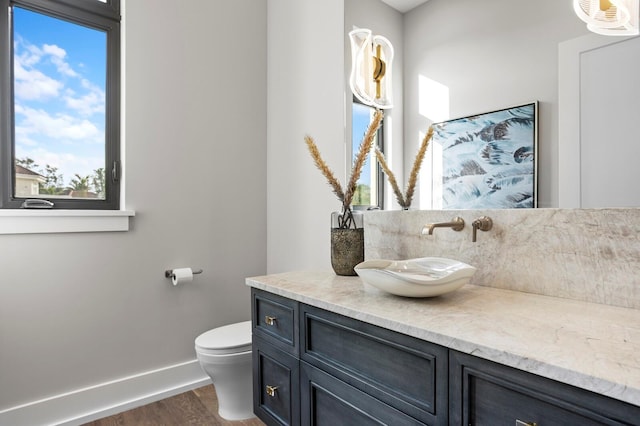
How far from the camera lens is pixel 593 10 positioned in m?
1.08

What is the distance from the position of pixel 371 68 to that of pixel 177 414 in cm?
204

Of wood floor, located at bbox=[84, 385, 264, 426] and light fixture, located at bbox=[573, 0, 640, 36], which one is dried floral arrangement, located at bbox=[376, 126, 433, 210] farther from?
wood floor, located at bbox=[84, 385, 264, 426]

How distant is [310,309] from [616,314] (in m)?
0.82

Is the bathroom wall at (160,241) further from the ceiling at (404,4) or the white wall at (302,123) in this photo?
the ceiling at (404,4)

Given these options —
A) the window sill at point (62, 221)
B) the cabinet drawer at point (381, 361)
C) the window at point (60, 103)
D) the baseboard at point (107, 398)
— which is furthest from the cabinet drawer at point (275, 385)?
the window at point (60, 103)

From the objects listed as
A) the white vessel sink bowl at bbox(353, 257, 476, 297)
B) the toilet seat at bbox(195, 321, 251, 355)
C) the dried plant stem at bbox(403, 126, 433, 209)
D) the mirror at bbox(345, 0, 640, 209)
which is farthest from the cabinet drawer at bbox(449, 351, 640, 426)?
the toilet seat at bbox(195, 321, 251, 355)

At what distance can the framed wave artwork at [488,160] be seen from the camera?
47.6 inches

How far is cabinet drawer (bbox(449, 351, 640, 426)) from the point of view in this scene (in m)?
0.60

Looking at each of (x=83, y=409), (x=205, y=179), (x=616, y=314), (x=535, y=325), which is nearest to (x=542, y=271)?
(x=616, y=314)

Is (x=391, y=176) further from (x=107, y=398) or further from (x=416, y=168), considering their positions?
(x=107, y=398)

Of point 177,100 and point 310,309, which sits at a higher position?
point 177,100

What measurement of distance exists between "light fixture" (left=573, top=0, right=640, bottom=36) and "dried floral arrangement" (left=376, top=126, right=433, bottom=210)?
56cm

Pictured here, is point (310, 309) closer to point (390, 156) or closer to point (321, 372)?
point (321, 372)

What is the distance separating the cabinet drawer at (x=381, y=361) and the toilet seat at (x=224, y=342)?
0.74 metres
